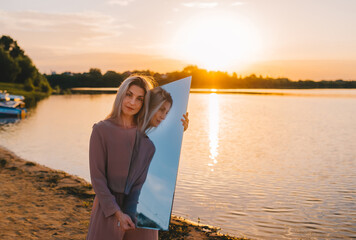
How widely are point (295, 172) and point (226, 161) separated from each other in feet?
10.7

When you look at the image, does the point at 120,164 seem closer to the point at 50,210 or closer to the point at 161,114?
the point at 161,114

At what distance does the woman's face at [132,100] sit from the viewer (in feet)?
9.20

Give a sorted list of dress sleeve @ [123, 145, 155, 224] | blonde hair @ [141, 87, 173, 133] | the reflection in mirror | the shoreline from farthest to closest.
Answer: the shoreline, blonde hair @ [141, 87, 173, 133], dress sleeve @ [123, 145, 155, 224], the reflection in mirror

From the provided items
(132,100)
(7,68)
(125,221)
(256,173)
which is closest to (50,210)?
(125,221)

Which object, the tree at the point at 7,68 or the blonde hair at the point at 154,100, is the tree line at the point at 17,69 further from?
the blonde hair at the point at 154,100

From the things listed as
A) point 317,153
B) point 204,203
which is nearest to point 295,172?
point 317,153

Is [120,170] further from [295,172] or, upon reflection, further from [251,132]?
[251,132]

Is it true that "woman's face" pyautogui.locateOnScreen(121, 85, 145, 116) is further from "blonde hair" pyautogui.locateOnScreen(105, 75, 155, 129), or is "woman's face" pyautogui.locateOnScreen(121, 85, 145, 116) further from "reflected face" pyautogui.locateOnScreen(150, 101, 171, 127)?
"reflected face" pyautogui.locateOnScreen(150, 101, 171, 127)

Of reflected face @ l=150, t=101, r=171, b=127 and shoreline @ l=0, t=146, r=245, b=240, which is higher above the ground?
reflected face @ l=150, t=101, r=171, b=127

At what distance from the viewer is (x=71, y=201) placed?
29.9ft

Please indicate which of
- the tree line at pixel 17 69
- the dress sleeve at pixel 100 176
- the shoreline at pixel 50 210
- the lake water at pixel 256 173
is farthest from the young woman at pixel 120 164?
the tree line at pixel 17 69

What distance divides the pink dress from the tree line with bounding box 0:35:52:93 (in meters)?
88.2

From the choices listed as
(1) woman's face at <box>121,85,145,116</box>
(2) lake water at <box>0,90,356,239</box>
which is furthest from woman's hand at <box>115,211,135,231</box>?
(2) lake water at <box>0,90,356,239</box>

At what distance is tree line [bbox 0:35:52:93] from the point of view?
8331 cm
